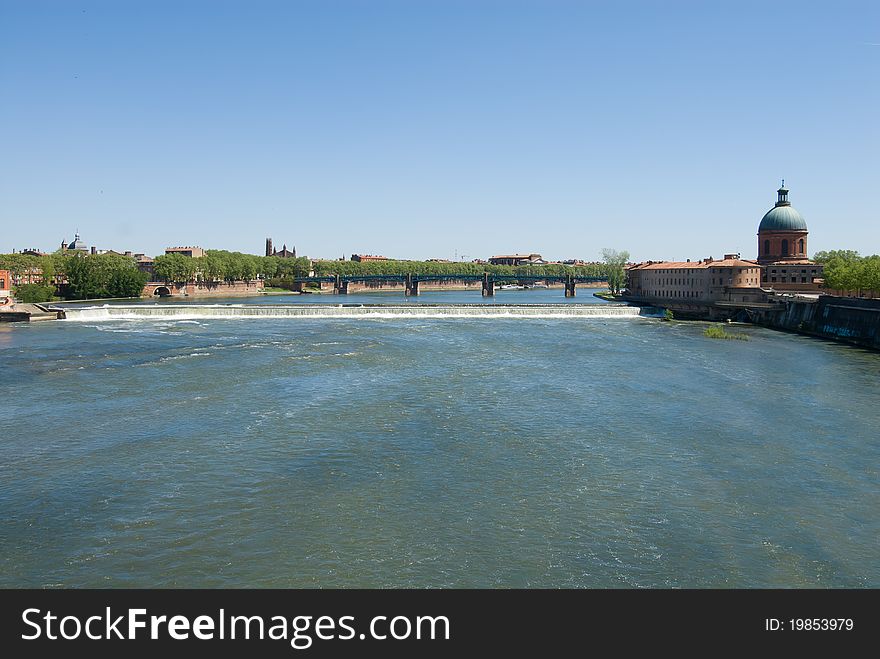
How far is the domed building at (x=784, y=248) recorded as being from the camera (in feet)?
363

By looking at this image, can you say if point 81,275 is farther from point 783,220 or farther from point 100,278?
point 783,220

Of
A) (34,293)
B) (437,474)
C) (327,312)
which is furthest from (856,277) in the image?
(34,293)

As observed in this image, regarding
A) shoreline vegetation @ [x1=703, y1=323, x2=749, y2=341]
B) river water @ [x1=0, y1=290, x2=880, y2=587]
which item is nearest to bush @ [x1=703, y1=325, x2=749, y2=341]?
shoreline vegetation @ [x1=703, y1=323, x2=749, y2=341]

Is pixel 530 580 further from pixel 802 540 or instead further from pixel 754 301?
pixel 754 301

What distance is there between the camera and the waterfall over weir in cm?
8956

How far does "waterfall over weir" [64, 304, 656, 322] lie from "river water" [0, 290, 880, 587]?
4083 centimetres

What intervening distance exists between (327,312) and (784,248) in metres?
79.9

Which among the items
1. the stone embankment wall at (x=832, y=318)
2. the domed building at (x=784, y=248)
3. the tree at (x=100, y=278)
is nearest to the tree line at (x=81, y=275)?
the tree at (x=100, y=278)

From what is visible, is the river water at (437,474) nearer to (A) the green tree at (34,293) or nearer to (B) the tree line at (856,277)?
(B) the tree line at (856,277)

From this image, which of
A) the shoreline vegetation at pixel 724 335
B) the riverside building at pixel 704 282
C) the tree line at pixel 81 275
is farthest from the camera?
the tree line at pixel 81 275

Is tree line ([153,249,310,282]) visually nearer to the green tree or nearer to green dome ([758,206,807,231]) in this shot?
the green tree

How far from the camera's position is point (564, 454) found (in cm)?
2647
